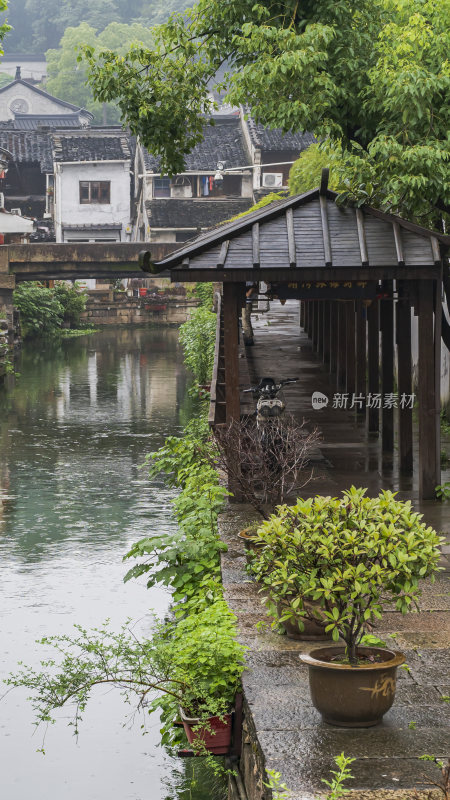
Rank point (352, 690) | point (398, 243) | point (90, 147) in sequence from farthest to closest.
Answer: point (90, 147)
point (398, 243)
point (352, 690)

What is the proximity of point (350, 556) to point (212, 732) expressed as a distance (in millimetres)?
1677

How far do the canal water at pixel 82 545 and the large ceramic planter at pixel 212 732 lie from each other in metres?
1.47

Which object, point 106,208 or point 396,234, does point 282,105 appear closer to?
point 396,234

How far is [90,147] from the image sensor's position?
64.7 meters

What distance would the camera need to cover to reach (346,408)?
2191cm

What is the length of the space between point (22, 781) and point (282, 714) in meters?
3.24

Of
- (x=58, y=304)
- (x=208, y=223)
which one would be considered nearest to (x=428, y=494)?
(x=58, y=304)

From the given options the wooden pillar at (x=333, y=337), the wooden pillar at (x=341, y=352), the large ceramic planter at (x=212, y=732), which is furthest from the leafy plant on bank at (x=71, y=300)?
the large ceramic planter at (x=212, y=732)

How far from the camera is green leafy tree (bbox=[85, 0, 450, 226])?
1428cm

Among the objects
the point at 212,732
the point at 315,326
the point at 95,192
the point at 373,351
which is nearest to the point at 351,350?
the point at 373,351

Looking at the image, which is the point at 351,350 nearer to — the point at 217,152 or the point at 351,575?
→ the point at 351,575

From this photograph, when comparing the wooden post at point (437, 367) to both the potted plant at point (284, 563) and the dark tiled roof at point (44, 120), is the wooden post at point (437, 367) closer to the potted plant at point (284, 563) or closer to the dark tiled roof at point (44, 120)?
the potted plant at point (284, 563)

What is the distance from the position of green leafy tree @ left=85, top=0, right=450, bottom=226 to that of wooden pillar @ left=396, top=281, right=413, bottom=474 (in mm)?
1480

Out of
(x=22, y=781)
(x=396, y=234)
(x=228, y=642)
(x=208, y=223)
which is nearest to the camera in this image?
(x=228, y=642)
